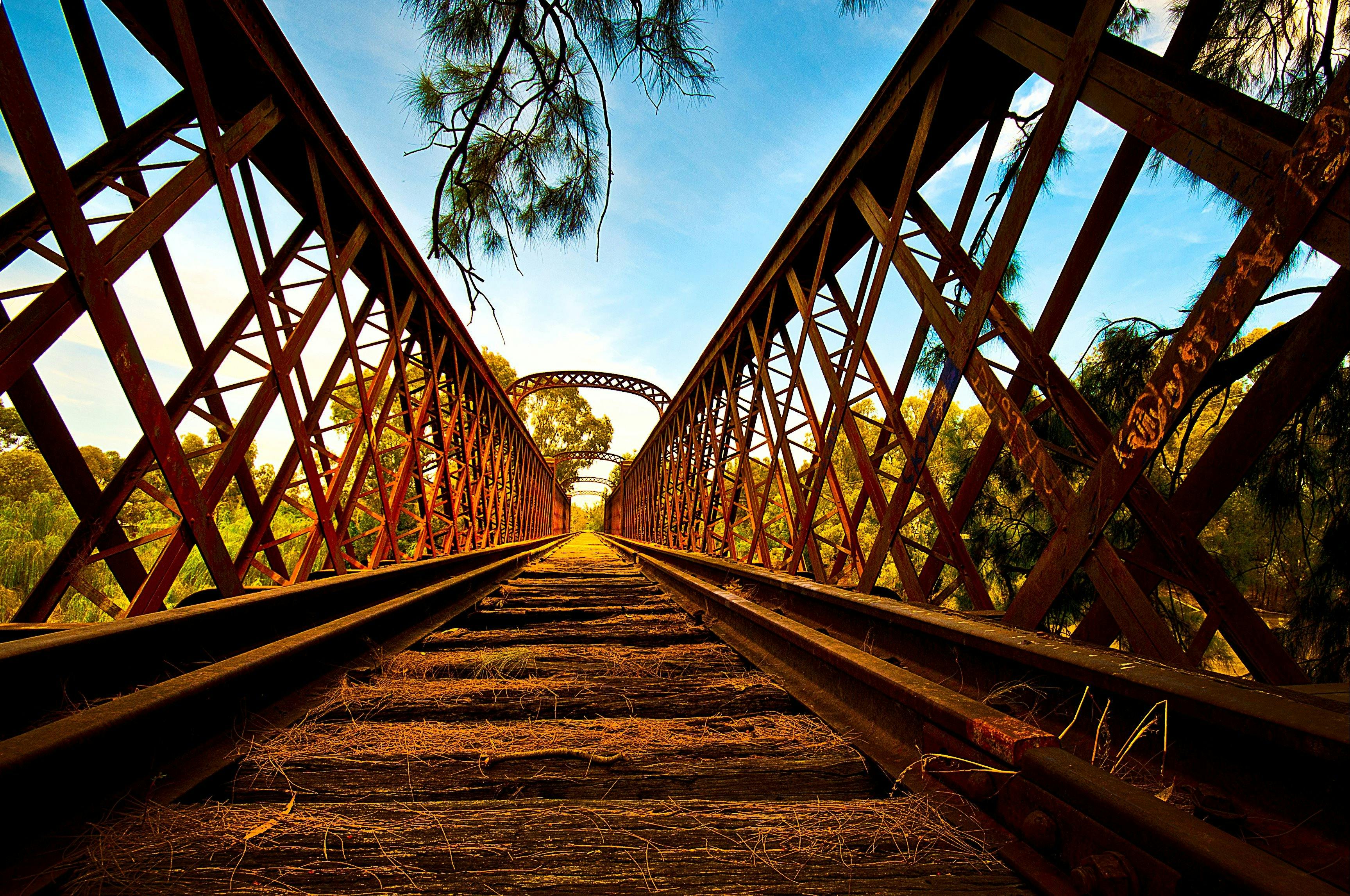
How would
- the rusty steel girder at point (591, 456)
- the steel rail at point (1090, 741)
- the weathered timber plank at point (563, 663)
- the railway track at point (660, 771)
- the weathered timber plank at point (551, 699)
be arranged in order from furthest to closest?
the rusty steel girder at point (591, 456) → the weathered timber plank at point (563, 663) → the weathered timber plank at point (551, 699) → the railway track at point (660, 771) → the steel rail at point (1090, 741)

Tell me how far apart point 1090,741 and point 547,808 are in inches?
53.6

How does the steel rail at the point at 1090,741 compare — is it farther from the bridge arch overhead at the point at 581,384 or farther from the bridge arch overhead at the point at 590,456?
the bridge arch overhead at the point at 590,456

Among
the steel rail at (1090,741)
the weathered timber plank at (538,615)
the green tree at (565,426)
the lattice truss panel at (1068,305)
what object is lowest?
the weathered timber plank at (538,615)

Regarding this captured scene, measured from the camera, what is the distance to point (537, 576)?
696cm

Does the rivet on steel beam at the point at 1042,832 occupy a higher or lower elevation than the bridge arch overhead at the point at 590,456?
lower

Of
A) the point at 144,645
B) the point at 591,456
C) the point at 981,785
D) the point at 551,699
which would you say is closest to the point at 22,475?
the point at 144,645

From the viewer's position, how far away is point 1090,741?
58.9 inches

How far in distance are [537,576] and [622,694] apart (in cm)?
494

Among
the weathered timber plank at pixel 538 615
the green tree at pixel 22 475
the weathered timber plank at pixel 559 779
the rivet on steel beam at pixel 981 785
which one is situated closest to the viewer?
the rivet on steel beam at pixel 981 785

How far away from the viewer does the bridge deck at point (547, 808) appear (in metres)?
1.12

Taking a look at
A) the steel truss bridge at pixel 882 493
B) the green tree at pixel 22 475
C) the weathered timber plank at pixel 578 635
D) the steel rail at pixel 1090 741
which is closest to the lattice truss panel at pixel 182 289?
the steel truss bridge at pixel 882 493

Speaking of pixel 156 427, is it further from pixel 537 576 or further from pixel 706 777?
pixel 537 576

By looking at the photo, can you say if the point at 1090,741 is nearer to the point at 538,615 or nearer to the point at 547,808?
the point at 547,808

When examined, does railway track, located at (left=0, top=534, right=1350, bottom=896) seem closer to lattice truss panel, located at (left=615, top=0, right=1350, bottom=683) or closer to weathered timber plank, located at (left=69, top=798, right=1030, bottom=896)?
weathered timber plank, located at (left=69, top=798, right=1030, bottom=896)
